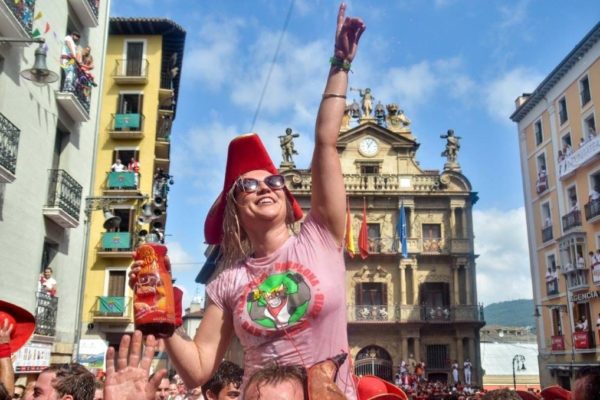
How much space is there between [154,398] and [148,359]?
0.15 m

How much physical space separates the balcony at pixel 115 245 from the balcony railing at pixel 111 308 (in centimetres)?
164

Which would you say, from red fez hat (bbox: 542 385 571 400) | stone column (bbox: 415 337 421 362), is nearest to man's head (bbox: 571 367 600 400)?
red fez hat (bbox: 542 385 571 400)

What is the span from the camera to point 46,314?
13.6m

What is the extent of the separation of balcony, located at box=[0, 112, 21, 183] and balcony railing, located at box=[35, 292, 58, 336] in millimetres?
3024

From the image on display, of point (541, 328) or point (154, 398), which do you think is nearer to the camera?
point (154, 398)

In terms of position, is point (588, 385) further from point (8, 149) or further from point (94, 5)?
A: point (94, 5)

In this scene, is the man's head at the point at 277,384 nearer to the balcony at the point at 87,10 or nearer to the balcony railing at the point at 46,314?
the balcony railing at the point at 46,314

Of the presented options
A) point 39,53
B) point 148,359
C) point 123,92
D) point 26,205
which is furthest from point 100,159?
point 148,359

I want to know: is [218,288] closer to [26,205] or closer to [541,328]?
[26,205]

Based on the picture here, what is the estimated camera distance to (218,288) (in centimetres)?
274

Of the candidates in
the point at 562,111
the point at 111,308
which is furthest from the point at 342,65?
the point at 562,111

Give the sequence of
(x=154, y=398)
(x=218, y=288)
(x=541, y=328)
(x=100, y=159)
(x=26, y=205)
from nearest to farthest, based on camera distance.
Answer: (x=154, y=398) → (x=218, y=288) → (x=26, y=205) → (x=100, y=159) → (x=541, y=328)

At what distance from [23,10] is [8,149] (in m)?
2.79

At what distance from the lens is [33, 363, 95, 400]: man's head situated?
12.6ft
